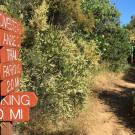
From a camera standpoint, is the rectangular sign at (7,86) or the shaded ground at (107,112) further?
the shaded ground at (107,112)

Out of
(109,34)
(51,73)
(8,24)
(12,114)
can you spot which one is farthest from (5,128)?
(109,34)

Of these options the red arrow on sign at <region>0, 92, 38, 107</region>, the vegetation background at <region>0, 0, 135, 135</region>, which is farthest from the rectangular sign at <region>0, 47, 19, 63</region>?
the vegetation background at <region>0, 0, 135, 135</region>

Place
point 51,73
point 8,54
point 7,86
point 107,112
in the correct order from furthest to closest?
1. point 107,112
2. point 51,73
3. point 8,54
4. point 7,86

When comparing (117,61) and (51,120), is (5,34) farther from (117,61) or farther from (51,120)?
(117,61)

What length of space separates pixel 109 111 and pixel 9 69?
935cm

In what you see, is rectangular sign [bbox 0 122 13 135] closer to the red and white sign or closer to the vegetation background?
the red and white sign

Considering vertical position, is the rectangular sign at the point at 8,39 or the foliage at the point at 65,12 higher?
the foliage at the point at 65,12

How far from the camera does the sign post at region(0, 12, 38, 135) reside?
5.18m

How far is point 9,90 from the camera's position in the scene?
533 centimetres

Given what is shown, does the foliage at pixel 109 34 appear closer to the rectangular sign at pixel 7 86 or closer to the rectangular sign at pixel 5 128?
the rectangular sign at pixel 7 86

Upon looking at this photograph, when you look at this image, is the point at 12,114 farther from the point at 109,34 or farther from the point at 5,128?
the point at 109,34

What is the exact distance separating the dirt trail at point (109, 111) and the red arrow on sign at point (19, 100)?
559 cm

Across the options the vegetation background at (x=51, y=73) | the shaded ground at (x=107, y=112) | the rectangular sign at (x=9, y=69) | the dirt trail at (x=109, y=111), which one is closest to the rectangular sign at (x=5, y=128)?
the rectangular sign at (x=9, y=69)

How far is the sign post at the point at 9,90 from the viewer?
5184 millimetres
